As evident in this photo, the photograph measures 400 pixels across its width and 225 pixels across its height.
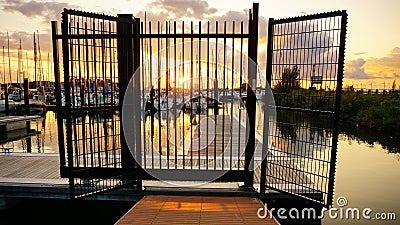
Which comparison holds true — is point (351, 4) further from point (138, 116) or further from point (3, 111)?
point (3, 111)

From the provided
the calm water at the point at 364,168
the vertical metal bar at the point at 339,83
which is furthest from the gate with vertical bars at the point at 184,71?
the calm water at the point at 364,168

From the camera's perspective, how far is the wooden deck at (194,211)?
3.16 m

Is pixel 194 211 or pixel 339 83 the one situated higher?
pixel 339 83

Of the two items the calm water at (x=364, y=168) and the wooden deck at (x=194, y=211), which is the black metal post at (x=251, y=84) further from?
the calm water at (x=364, y=168)

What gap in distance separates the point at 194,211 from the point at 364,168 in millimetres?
7689

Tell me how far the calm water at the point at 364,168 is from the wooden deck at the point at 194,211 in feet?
9.14

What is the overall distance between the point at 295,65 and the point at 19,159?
597cm

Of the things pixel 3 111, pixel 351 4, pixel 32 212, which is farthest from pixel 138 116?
pixel 3 111

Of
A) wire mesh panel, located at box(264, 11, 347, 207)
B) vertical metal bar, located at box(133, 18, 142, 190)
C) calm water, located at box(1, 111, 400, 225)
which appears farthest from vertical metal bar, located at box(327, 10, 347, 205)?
calm water, located at box(1, 111, 400, 225)

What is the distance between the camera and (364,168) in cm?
863

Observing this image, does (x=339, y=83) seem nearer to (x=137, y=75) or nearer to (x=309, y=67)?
(x=309, y=67)

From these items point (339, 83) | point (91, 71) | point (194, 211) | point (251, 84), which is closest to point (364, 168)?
point (339, 83)

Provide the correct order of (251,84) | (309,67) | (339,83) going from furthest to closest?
(251,84), (309,67), (339,83)

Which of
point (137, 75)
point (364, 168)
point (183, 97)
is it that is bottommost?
point (364, 168)
